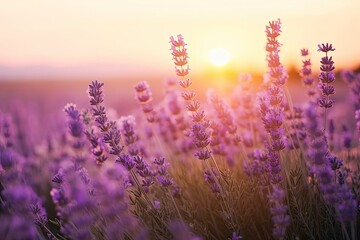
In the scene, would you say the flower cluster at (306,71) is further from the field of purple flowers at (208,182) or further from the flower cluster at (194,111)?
the flower cluster at (194,111)

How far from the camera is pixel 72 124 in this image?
333cm

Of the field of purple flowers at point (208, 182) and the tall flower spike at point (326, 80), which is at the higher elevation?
the tall flower spike at point (326, 80)

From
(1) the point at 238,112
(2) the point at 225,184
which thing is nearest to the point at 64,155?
(1) the point at 238,112

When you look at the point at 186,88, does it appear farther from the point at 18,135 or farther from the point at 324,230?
the point at 18,135

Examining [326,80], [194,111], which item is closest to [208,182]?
[194,111]

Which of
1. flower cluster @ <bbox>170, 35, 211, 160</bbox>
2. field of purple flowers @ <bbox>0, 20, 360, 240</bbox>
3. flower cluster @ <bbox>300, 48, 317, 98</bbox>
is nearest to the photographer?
field of purple flowers @ <bbox>0, 20, 360, 240</bbox>

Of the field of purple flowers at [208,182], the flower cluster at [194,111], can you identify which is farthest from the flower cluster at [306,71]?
the flower cluster at [194,111]

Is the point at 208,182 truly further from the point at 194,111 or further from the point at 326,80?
the point at 326,80

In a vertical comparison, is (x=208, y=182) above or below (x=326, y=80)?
below

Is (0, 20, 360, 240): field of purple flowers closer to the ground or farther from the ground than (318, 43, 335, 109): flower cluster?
closer to the ground

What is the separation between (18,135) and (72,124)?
218 inches

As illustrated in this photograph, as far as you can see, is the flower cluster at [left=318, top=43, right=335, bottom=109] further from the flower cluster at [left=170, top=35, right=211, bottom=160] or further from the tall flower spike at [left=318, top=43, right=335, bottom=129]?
the flower cluster at [left=170, top=35, right=211, bottom=160]

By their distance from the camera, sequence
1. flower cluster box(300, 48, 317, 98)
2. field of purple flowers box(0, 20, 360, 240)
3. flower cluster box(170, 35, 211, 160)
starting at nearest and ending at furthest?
1. field of purple flowers box(0, 20, 360, 240)
2. flower cluster box(170, 35, 211, 160)
3. flower cluster box(300, 48, 317, 98)

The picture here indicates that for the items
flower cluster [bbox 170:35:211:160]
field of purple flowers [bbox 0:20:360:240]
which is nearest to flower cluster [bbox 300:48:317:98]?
field of purple flowers [bbox 0:20:360:240]
